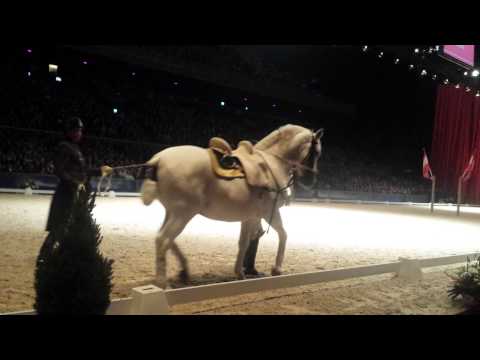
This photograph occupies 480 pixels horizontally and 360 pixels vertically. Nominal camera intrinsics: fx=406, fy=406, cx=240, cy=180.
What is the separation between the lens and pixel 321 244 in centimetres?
706

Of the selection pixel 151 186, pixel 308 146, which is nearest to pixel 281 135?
pixel 308 146

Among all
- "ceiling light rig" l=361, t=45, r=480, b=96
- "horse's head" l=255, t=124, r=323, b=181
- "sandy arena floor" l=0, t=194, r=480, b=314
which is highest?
"ceiling light rig" l=361, t=45, r=480, b=96

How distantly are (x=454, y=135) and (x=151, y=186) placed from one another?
24.7 m

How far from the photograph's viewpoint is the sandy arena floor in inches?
142

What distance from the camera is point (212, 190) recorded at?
147 inches

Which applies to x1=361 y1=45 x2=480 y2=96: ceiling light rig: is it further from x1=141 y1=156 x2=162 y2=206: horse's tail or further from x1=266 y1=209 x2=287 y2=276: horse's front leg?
x1=141 y1=156 x2=162 y2=206: horse's tail

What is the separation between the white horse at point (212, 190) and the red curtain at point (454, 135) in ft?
70.7

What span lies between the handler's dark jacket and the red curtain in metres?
23.1

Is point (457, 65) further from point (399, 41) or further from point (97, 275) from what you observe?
point (97, 275)

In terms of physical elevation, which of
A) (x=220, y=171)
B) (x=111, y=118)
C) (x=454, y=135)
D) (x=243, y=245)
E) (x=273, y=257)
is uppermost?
(x=454, y=135)

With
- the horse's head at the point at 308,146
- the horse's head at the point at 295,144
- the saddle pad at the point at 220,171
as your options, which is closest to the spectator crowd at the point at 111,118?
the horse's head at the point at 295,144

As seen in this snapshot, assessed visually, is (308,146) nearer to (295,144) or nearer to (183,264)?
(295,144)

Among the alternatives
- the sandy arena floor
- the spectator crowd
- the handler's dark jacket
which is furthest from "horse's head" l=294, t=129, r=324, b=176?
the spectator crowd
